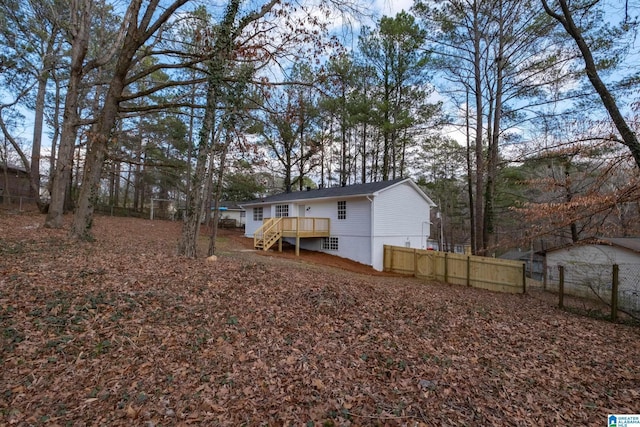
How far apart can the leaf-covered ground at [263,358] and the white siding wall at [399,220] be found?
969cm

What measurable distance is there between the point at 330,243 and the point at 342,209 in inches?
86.4

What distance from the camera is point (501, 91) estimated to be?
1339 centimetres

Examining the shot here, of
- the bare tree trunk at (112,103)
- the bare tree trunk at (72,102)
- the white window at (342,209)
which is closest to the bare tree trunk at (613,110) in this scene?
the bare tree trunk at (112,103)

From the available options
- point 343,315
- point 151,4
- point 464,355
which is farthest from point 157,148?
point 464,355

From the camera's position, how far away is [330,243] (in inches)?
680

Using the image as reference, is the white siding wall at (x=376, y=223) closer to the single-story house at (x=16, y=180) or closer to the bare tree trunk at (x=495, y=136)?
the bare tree trunk at (x=495, y=136)

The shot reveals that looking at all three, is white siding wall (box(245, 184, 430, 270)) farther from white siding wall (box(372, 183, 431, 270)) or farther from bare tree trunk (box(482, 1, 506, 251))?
bare tree trunk (box(482, 1, 506, 251))

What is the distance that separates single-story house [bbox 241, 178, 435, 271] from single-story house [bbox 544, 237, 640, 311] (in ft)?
21.8

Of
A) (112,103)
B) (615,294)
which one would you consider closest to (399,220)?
(615,294)

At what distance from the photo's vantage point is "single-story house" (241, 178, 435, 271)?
1516 centimetres

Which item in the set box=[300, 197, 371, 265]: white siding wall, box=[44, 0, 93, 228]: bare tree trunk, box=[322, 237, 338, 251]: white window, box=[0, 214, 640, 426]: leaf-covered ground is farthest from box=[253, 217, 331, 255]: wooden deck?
box=[0, 214, 640, 426]: leaf-covered ground

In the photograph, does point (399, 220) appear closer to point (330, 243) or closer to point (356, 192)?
point (356, 192)

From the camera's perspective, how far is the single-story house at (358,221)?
49.8 ft

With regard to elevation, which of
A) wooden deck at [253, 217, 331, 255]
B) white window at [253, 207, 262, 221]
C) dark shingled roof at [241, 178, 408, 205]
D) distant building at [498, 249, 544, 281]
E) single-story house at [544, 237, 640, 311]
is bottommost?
distant building at [498, 249, 544, 281]
